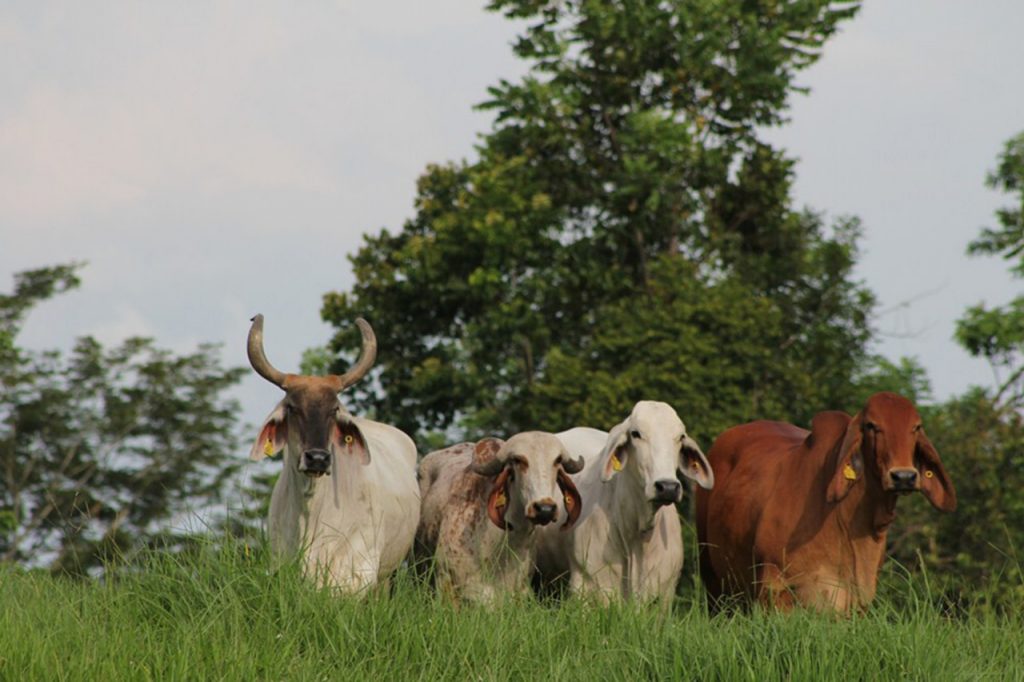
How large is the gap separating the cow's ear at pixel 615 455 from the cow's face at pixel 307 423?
142 centimetres

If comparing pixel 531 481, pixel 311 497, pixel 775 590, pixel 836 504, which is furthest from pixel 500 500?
pixel 836 504

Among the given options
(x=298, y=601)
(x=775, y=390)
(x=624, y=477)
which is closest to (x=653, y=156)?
(x=775, y=390)

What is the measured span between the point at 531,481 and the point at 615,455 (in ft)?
2.14

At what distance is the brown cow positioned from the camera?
8.88 meters

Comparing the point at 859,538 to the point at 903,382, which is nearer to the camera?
the point at 859,538

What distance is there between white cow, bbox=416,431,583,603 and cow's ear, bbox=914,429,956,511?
6.67 feet

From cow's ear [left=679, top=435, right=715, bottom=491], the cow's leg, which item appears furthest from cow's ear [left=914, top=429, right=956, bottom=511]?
cow's ear [left=679, top=435, right=715, bottom=491]

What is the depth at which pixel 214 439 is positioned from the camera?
3188cm

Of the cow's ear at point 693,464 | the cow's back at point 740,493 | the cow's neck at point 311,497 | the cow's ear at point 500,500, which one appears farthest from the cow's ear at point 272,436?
the cow's back at point 740,493

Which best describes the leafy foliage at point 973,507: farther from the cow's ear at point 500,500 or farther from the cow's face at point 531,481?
the cow's ear at point 500,500

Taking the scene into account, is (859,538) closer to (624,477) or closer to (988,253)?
(624,477)

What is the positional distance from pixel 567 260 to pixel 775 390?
14.1 ft

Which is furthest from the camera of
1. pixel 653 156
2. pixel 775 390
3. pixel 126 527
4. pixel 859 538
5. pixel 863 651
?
pixel 126 527

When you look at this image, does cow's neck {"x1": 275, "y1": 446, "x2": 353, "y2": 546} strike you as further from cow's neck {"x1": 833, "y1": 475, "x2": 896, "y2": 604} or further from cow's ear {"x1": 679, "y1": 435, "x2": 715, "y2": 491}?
cow's neck {"x1": 833, "y1": 475, "x2": 896, "y2": 604}
